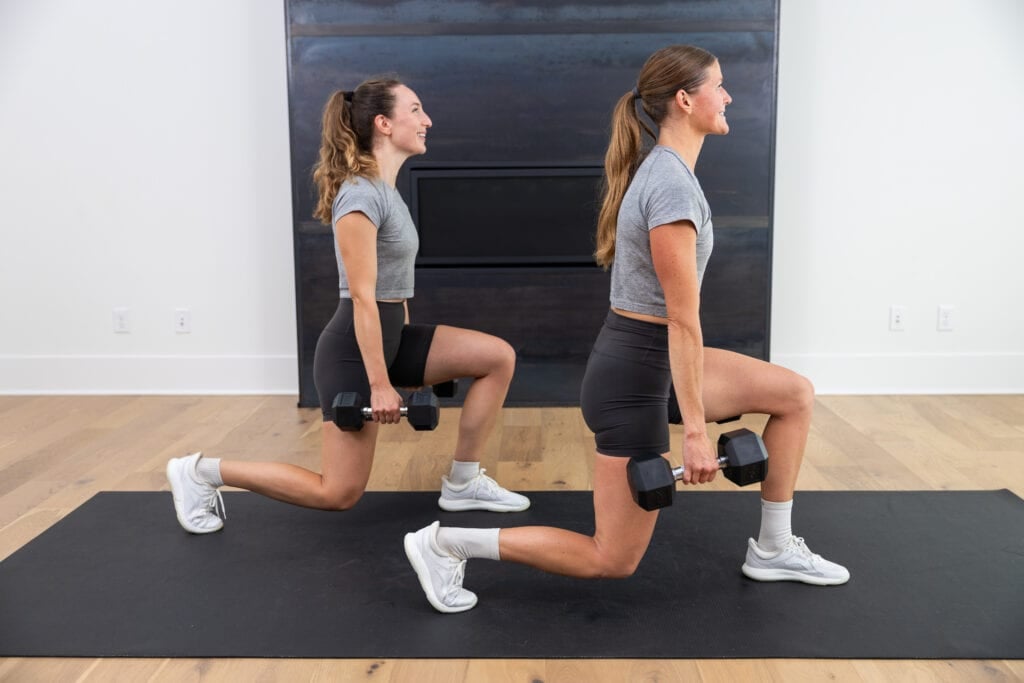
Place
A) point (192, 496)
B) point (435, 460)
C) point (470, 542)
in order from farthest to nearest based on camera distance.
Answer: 1. point (435, 460)
2. point (192, 496)
3. point (470, 542)

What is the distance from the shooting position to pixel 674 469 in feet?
6.18

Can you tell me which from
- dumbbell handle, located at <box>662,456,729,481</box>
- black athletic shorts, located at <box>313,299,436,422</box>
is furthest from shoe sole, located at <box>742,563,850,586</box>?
black athletic shorts, located at <box>313,299,436,422</box>

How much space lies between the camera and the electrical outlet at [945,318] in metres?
4.34

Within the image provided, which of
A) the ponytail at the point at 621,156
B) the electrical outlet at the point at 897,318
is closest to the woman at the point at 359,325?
the ponytail at the point at 621,156

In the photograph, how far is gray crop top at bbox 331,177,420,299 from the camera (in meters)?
2.36

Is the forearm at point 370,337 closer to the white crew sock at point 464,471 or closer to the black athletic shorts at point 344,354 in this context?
the black athletic shorts at point 344,354

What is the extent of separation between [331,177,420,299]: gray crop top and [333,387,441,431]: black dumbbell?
27 centimetres

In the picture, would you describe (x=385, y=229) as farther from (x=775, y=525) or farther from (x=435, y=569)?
(x=775, y=525)

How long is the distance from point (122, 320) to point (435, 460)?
1.94 meters

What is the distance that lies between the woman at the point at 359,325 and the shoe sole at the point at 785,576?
2.96 feet

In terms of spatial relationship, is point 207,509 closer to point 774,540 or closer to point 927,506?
point 774,540

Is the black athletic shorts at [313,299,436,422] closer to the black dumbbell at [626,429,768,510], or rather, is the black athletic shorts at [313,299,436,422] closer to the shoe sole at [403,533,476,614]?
the shoe sole at [403,533,476,614]

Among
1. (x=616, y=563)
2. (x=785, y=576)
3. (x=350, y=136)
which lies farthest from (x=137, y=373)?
(x=785, y=576)

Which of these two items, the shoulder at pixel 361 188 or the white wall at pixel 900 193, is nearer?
the shoulder at pixel 361 188
